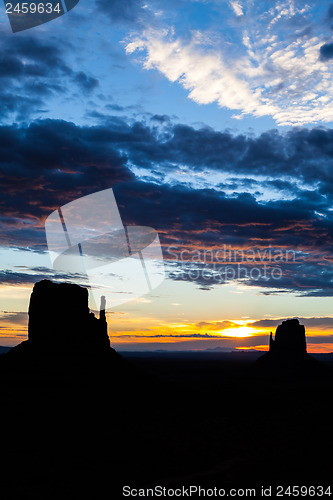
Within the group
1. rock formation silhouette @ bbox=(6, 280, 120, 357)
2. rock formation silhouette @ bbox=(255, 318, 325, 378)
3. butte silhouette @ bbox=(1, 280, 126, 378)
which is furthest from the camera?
rock formation silhouette @ bbox=(255, 318, 325, 378)

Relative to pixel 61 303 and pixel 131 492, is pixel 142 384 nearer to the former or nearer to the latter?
pixel 61 303

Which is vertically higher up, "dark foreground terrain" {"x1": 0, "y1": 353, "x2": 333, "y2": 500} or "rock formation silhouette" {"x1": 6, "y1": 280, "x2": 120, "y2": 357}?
"rock formation silhouette" {"x1": 6, "y1": 280, "x2": 120, "y2": 357}

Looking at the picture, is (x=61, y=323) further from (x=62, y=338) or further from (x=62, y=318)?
(x=62, y=338)

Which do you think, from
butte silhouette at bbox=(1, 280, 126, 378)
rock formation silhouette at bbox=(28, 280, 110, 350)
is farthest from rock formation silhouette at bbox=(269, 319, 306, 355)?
rock formation silhouette at bbox=(28, 280, 110, 350)

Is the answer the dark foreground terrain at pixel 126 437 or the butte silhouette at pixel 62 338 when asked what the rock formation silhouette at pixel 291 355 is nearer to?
the dark foreground terrain at pixel 126 437

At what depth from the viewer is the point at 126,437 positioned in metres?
49.2

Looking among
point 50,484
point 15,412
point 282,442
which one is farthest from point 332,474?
point 15,412

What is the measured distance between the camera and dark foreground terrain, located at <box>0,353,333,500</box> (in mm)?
34594

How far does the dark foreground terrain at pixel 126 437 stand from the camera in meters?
34.6

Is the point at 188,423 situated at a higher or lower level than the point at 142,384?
lower

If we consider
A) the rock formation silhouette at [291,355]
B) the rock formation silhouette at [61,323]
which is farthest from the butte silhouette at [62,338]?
the rock formation silhouette at [291,355]

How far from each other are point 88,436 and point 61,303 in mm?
26697

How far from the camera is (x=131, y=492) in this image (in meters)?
30.6

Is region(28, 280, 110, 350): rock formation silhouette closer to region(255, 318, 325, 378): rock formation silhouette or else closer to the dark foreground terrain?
the dark foreground terrain
